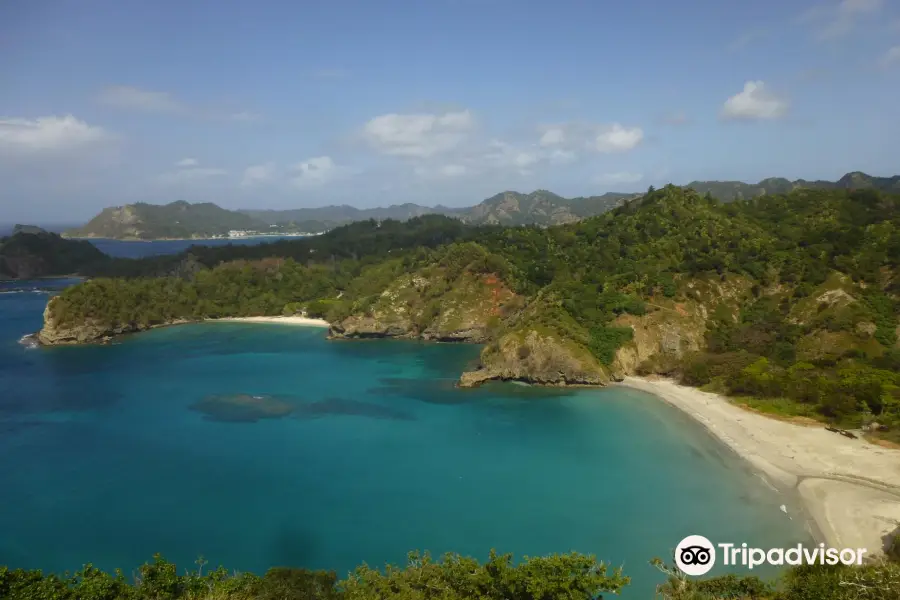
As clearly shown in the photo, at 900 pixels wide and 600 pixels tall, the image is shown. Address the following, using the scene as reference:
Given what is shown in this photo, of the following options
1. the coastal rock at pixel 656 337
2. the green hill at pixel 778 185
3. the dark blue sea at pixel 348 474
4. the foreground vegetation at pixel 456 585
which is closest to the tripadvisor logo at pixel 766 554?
the dark blue sea at pixel 348 474

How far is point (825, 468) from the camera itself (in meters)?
33.1

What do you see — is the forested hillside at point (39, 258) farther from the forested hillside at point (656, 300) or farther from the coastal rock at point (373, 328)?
the coastal rock at point (373, 328)

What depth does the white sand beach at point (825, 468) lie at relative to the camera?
27.2 metres

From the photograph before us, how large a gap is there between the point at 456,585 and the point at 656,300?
46623mm

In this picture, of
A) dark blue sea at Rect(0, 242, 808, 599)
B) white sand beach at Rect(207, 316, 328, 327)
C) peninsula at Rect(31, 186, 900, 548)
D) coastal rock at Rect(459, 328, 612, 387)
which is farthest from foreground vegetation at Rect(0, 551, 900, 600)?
white sand beach at Rect(207, 316, 328, 327)

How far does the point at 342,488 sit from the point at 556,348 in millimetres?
26177

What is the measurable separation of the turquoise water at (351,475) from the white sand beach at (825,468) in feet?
5.20

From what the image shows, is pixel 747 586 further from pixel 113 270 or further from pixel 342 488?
pixel 113 270

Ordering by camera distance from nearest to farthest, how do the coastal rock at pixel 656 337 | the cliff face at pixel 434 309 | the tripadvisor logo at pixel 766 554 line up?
the tripadvisor logo at pixel 766 554
the coastal rock at pixel 656 337
the cliff face at pixel 434 309

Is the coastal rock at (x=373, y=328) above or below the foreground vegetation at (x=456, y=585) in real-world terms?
below

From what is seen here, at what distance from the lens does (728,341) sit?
2149 inches

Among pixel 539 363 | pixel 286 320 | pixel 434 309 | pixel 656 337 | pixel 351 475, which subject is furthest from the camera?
pixel 286 320

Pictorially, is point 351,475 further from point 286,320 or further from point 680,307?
point 286,320

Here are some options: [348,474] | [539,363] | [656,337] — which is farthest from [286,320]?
[348,474]
